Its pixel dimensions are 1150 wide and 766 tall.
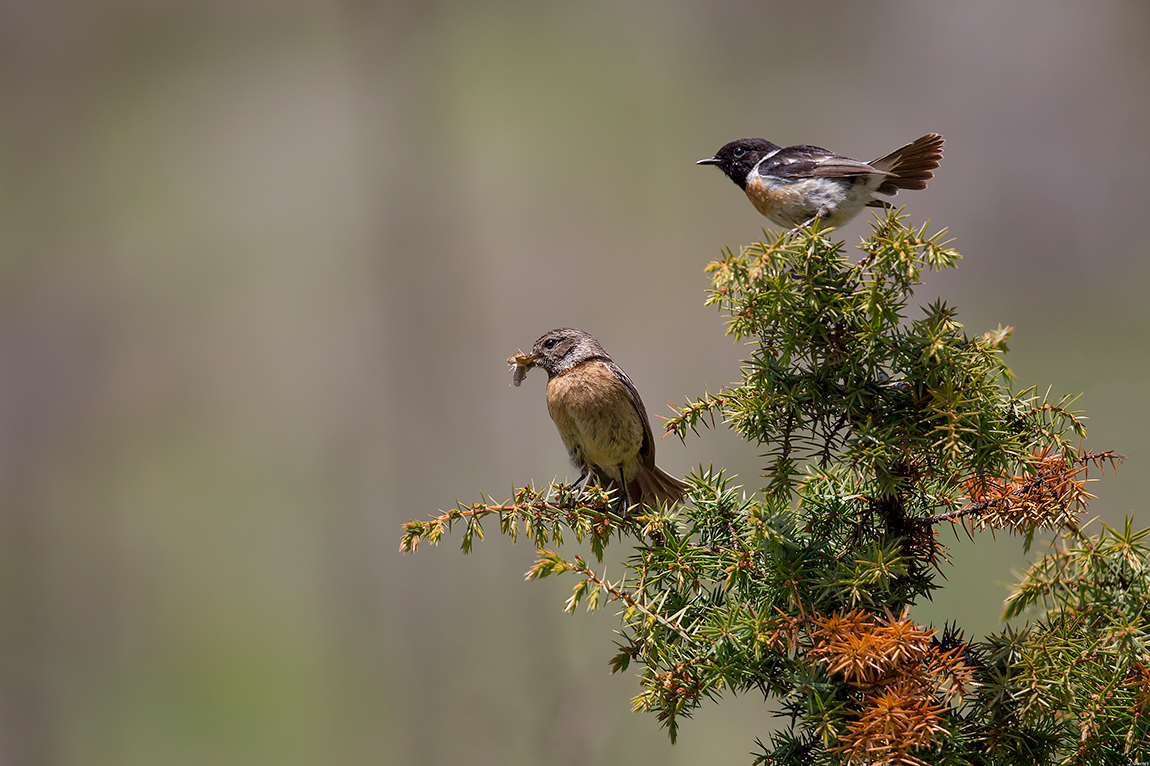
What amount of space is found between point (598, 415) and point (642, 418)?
11cm

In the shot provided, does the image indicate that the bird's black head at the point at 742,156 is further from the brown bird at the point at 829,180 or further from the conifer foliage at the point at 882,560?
the conifer foliage at the point at 882,560

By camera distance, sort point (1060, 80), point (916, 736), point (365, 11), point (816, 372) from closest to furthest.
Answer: point (916, 736) < point (816, 372) < point (1060, 80) < point (365, 11)

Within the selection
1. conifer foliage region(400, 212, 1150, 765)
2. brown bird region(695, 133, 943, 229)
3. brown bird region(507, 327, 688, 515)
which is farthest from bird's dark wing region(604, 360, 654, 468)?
conifer foliage region(400, 212, 1150, 765)

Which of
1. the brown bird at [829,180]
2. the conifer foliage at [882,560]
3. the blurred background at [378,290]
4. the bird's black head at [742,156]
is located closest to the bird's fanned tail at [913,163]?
the brown bird at [829,180]

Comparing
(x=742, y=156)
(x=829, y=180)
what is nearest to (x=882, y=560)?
(x=829, y=180)

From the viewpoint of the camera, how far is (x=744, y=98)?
135 inches

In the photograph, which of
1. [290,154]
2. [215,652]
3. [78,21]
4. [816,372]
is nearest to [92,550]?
[215,652]

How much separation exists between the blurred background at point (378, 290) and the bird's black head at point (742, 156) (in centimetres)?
160

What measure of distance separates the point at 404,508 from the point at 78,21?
105 inches

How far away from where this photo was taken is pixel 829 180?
147cm

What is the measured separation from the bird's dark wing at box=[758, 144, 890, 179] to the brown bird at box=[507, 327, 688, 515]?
1.93 ft

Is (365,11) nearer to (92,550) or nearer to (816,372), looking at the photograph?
(92,550)

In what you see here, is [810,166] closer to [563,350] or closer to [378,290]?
[563,350]

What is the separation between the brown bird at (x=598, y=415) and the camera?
1.78 meters
